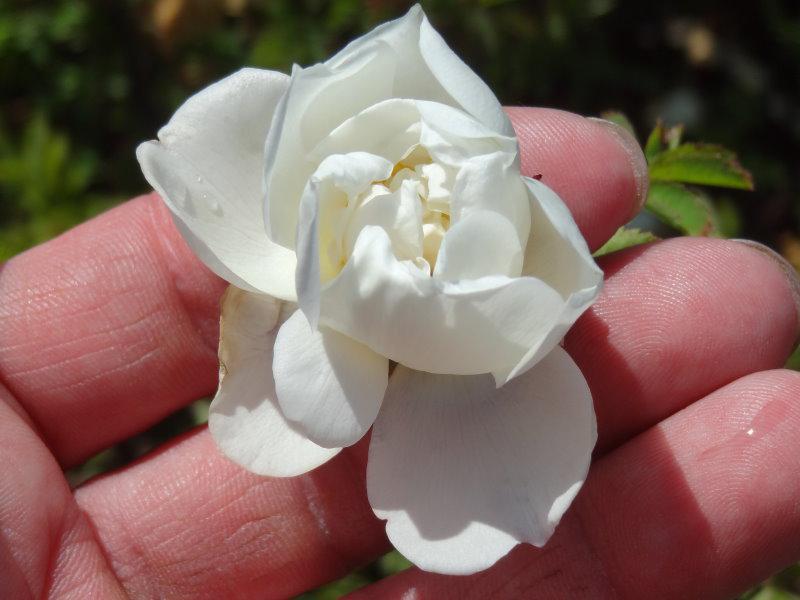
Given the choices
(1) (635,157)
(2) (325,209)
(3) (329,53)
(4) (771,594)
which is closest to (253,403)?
(2) (325,209)

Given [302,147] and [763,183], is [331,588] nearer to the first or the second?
[302,147]

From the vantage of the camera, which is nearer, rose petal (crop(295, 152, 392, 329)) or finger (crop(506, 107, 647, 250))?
rose petal (crop(295, 152, 392, 329))

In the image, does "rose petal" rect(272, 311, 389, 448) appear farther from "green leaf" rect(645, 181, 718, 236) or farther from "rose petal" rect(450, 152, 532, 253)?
"green leaf" rect(645, 181, 718, 236)

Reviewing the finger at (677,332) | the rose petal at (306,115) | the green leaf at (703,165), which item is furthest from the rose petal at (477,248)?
the green leaf at (703,165)

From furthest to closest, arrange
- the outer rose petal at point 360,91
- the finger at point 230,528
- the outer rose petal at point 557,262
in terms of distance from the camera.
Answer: the finger at point 230,528 < the outer rose petal at point 360,91 < the outer rose petal at point 557,262

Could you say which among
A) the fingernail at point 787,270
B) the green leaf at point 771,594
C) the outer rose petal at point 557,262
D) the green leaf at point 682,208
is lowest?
the green leaf at point 771,594

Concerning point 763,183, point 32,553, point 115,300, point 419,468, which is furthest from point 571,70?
point 32,553

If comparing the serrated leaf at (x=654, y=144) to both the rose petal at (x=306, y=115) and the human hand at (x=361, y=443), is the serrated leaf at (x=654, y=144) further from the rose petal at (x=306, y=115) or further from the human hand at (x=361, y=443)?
the rose petal at (x=306, y=115)

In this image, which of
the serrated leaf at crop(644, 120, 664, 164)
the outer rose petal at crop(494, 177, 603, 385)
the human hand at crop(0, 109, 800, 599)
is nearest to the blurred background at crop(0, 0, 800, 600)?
the human hand at crop(0, 109, 800, 599)
